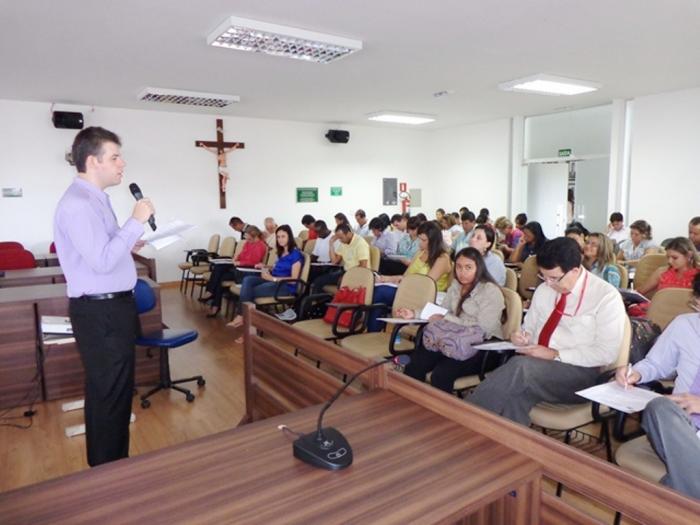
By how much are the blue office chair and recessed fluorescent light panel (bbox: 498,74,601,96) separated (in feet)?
16.0

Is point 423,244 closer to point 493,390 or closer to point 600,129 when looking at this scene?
point 493,390

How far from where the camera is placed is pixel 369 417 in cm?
155

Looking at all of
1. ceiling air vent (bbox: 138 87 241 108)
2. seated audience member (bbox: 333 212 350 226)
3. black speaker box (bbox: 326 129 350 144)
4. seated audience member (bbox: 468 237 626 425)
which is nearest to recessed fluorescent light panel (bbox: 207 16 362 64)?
seated audience member (bbox: 333 212 350 226)

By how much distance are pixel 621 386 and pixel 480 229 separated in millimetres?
2352

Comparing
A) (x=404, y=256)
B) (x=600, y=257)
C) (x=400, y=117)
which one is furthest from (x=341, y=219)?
(x=600, y=257)

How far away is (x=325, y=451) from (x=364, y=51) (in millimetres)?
4494

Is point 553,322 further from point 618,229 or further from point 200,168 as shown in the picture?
point 200,168

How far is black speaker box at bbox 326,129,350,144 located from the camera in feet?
32.4

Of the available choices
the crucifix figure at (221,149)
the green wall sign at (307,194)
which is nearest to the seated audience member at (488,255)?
the crucifix figure at (221,149)

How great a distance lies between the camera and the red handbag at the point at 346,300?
3861 mm

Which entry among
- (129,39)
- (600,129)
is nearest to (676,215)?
(600,129)

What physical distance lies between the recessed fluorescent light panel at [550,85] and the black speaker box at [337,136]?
380 centimetres

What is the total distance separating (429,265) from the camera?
172 inches

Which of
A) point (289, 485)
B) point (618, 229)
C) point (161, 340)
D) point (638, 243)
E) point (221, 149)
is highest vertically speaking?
point (221, 149)
